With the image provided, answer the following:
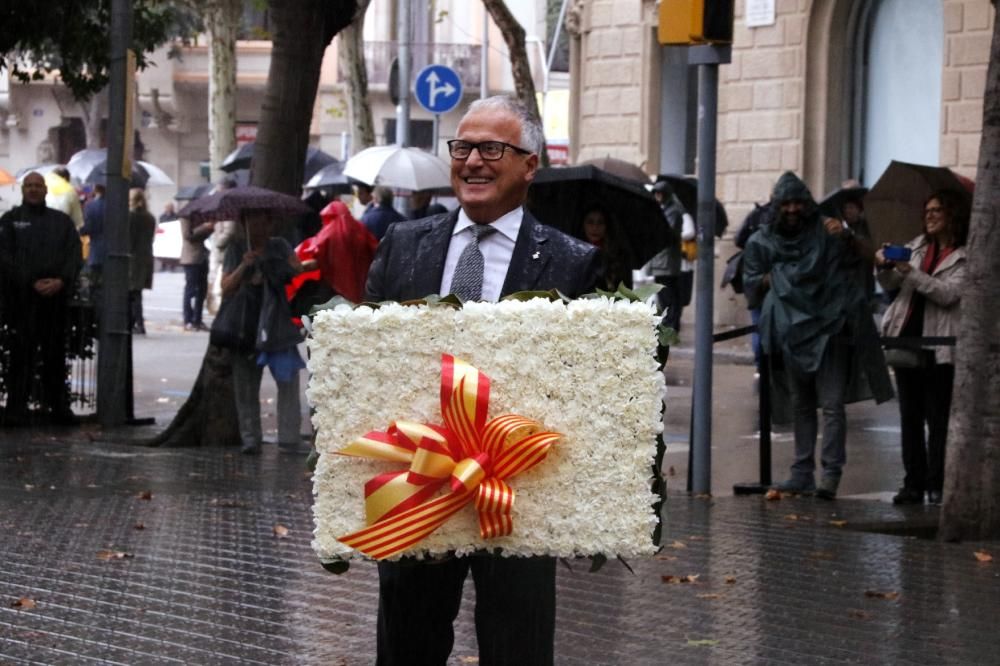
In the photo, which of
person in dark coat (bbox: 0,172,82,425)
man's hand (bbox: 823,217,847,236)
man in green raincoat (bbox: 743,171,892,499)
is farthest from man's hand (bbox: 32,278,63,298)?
man's hand (bbox: 823,217,847,236)

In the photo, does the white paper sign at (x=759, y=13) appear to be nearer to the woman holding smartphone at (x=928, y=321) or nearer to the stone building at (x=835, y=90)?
the stone building at (x=835, y=90)

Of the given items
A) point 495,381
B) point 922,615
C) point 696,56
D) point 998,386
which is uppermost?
point 696,56

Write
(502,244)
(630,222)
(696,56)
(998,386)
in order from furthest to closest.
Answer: (630,222)
(696,56)
(998,386)
(502,244)

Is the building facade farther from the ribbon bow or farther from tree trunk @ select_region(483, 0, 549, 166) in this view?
the ribbon bow

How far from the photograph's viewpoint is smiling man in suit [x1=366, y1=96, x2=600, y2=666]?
15.6 ft

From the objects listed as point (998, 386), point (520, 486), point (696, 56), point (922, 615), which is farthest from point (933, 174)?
point (520, 486)

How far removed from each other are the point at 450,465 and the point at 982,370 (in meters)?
6.02

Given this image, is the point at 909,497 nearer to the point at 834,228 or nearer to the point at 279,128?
the point at 834,228

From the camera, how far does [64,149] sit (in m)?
59.4

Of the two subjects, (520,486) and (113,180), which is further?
(113,180)

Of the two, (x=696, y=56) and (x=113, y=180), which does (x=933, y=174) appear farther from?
(x=113, y=180)

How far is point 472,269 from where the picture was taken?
16.4 feet

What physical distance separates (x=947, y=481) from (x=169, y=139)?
169 feet

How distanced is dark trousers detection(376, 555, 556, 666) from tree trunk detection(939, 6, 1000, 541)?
5403 millimetres
